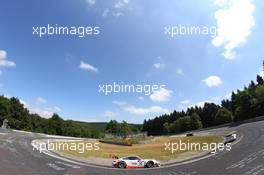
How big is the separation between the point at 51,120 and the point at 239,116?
77.3 m

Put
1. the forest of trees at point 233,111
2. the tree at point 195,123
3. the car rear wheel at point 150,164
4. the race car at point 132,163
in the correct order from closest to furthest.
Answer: the race car at point 132,163
the car rear wheel at point 150,164
the forest of trees at point 233,111
the tree at point 195,123

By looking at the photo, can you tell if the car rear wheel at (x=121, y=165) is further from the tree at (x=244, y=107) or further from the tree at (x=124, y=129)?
the tree at (x=244, y=107)

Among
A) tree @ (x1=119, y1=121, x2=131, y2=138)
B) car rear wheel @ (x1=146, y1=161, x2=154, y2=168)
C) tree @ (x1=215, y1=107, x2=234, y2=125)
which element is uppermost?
tree @ (x1=215, y1=107, x2=234, y2=125)

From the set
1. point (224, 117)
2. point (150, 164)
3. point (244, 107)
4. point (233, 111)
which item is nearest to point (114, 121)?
point (224, 117)

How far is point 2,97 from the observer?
145 metres

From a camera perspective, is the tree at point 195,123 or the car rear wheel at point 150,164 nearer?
the car rear wheel at point 150,164

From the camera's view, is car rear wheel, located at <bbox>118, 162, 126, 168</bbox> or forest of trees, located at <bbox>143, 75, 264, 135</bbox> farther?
forest of trees, located at <bbox>143, 75, 264, 135</bbox>

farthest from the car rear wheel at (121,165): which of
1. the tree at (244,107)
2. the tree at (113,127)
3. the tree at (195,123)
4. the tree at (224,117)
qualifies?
the tree at (195,123)

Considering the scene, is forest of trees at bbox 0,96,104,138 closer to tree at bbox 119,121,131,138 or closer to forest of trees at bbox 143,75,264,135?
tree at bbox 119,121,131,138

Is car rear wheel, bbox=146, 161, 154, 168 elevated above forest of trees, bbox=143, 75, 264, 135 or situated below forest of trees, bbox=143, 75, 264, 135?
below

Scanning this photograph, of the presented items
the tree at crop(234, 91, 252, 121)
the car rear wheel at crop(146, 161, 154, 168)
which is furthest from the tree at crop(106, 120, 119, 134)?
the car rear wheel at crop(146, 161, 154, 168)

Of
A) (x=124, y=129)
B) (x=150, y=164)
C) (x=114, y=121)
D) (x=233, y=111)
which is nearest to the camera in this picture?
(x=150, y=164)

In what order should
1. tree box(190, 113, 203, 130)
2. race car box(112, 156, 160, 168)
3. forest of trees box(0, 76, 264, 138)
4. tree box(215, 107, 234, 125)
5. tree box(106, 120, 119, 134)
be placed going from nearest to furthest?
race car box(112, 156, 160, 168), forest of trees box(0, 76, 264, 138), tree box(106, 120, 119, 134), tree box(215, 107, 234, 125), tree box(190, 113, 203, 130)

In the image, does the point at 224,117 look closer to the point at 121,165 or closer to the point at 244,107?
the point at 244,107
